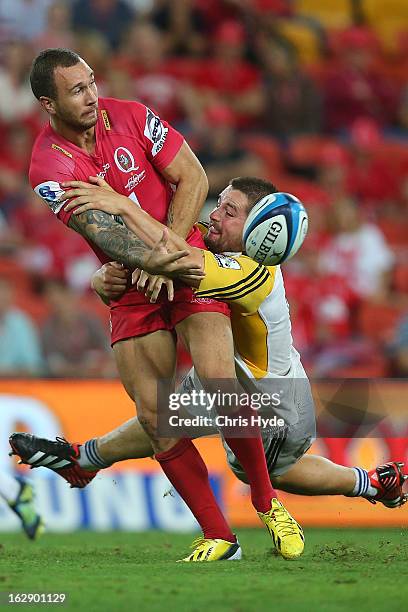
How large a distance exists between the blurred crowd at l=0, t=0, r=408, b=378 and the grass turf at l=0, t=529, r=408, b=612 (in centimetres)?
365

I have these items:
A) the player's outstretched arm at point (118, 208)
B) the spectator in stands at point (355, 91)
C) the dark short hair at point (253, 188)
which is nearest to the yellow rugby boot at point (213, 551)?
the player's outstretched arm at point (118, 208)

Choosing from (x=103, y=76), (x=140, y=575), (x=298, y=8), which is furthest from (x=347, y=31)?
(x=140, y=575)

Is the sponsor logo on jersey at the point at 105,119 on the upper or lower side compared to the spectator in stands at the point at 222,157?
lower

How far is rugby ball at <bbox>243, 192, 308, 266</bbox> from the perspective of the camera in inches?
220

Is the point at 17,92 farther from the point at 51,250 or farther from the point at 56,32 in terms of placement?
the point at 51,250

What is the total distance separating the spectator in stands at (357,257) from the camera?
11.8m

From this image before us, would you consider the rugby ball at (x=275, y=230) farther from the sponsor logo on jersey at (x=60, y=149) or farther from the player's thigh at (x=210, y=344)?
the sponsor logo on jersey at (x=60, y=149)

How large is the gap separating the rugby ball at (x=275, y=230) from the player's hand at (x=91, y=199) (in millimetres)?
671

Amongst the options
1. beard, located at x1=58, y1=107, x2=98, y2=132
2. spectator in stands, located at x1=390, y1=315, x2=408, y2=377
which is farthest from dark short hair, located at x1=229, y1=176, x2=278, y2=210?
spectator in stands, located at x1=390, y1=315, x2=408, y2=377

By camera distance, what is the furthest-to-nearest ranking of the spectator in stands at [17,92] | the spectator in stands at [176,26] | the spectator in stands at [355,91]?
the spectator in stands at [176,26] < the spectator in stands at [355,91] < the spectator in stands at [17,92]

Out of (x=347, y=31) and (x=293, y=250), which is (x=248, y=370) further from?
(x=347, y=31)

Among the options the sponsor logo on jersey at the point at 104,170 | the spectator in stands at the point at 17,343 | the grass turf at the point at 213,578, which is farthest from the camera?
the spectator in stands at the point at 17,343

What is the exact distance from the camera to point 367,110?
14.5 metres

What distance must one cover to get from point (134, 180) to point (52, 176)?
471 millimetres
